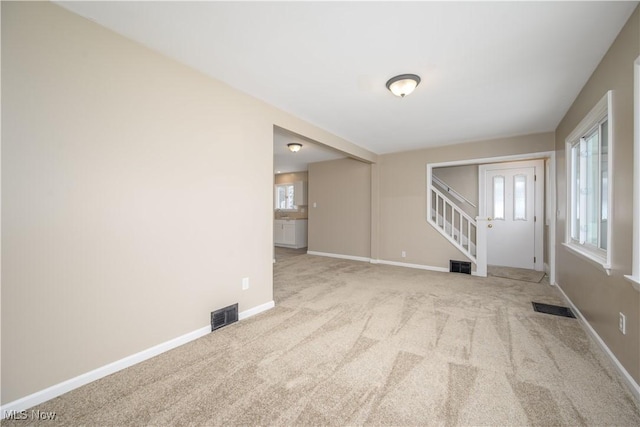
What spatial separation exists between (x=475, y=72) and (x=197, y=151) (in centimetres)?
260

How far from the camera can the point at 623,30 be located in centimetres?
178

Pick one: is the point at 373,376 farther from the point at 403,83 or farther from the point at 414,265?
the point at 414,265

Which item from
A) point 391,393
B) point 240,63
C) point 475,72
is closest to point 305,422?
point 391,393

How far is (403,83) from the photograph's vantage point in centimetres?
244

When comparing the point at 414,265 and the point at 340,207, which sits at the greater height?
the point at 340,207

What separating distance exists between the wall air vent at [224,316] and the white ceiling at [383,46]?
7.28ft

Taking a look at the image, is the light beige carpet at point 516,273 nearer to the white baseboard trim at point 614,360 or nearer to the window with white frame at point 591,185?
the window with white frame at point 591,185

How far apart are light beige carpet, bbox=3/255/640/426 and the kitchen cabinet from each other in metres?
4.84

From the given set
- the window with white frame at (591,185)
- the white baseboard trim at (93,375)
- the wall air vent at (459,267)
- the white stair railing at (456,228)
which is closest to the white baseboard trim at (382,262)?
the wall air vent at (459,267)

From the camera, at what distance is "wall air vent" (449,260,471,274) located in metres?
4.75

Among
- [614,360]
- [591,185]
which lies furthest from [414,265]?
[614,360]

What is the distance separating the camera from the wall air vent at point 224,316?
2.45 meters

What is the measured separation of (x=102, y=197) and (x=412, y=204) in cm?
493

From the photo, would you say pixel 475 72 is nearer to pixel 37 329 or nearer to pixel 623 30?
pixel 623 30
